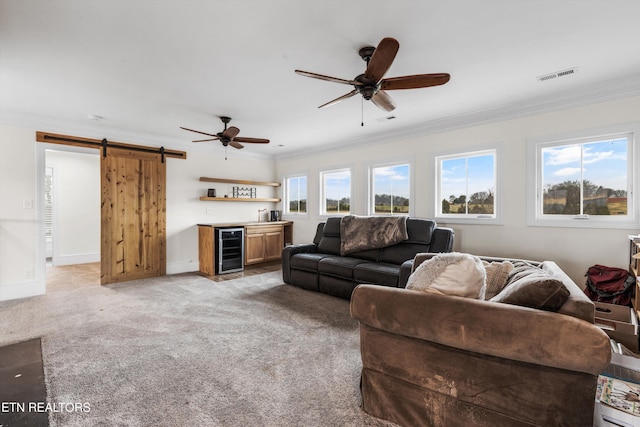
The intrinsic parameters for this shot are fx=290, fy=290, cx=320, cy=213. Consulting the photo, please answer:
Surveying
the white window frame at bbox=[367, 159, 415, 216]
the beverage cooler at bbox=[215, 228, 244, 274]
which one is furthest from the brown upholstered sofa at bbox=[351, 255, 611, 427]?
the beverage cooler at bbox=[215, 228, 244, 274]

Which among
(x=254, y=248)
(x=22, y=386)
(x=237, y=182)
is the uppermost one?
(x=237, y=182)

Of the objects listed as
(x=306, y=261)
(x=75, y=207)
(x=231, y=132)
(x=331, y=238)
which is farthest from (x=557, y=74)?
(x=75, y=207)

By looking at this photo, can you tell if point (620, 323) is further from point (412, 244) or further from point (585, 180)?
point (412, 244)

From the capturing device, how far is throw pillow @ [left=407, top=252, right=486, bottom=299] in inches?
62.0

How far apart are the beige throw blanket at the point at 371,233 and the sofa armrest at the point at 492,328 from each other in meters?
2.59

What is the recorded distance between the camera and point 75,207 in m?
6.68

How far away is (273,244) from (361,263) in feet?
9.77

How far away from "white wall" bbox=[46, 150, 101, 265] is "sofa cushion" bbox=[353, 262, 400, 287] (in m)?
6.61

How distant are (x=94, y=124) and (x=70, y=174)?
2.97 m

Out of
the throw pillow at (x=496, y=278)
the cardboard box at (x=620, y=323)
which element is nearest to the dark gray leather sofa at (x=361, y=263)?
the throw pillow at (x=496, y=278)

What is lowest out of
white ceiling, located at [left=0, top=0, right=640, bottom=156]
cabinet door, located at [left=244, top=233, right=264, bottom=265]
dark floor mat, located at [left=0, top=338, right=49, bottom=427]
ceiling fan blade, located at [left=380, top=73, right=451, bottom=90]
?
dark floor mat, located at [left=0, top=338, right=49, bottom=427]

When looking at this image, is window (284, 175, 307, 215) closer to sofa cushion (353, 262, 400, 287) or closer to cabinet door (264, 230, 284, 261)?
cabinet door (264, 230, 284, 261)

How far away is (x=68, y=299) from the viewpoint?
3.96 m

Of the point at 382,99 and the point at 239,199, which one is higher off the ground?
the point at 382,99
